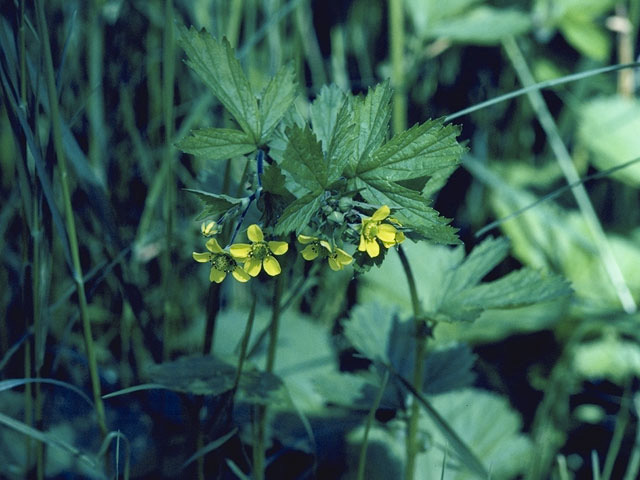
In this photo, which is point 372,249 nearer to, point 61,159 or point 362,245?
point 362,245

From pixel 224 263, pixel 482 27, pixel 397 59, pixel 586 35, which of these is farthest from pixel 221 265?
pixel 586 35

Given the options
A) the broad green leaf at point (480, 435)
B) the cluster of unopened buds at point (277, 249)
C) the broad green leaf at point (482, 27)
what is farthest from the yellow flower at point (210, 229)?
the broad green leaf at point (482, 27)

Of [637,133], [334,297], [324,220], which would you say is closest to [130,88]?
[334,297]

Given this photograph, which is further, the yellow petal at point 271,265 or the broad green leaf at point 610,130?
the broad green leaf at point 610,130

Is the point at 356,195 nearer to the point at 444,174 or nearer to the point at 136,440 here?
the point at 444,174

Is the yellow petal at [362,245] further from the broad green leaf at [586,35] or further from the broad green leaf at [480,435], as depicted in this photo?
the broad green leaf at [586,35]

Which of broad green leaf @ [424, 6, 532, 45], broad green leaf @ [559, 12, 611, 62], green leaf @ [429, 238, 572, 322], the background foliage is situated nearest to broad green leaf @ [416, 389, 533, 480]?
the background foliage
